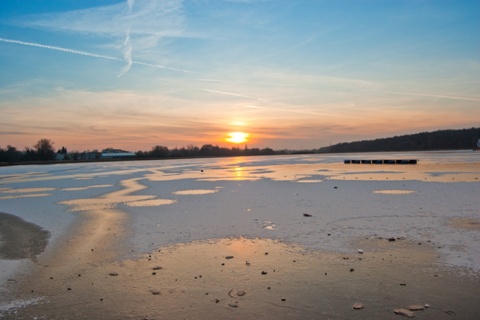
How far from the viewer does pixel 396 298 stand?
502 cm

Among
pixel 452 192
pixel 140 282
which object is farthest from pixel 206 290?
pixel 452 192

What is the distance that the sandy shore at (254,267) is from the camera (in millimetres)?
4867

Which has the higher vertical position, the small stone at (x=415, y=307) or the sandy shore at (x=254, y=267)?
the sandy shore at (x=254, y=267)

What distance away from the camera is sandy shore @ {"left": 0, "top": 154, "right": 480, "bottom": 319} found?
487 cm

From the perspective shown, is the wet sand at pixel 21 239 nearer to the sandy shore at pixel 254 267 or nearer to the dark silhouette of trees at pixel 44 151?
the sandy shore at pixel 254 267

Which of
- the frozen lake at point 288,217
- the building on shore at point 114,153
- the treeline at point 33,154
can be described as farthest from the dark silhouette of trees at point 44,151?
the frozen lake at point 288,217

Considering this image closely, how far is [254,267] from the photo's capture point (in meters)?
6.55

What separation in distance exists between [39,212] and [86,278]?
27.9 feet

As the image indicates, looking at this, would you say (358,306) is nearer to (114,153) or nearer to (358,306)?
(358,306)

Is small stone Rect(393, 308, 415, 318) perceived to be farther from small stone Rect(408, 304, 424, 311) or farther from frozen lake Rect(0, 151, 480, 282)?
frozen lake Rect(0, 151, 480, 282)

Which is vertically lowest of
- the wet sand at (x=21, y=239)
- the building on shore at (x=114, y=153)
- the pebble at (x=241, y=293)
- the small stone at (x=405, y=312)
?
the small stone at (x=405, y=312)

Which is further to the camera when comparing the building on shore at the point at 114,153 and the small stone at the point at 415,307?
the building on shore at the point at 114,153

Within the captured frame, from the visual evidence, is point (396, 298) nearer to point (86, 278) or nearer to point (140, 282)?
point (140, 282)

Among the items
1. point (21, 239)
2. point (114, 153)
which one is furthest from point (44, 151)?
point (21, 239)
